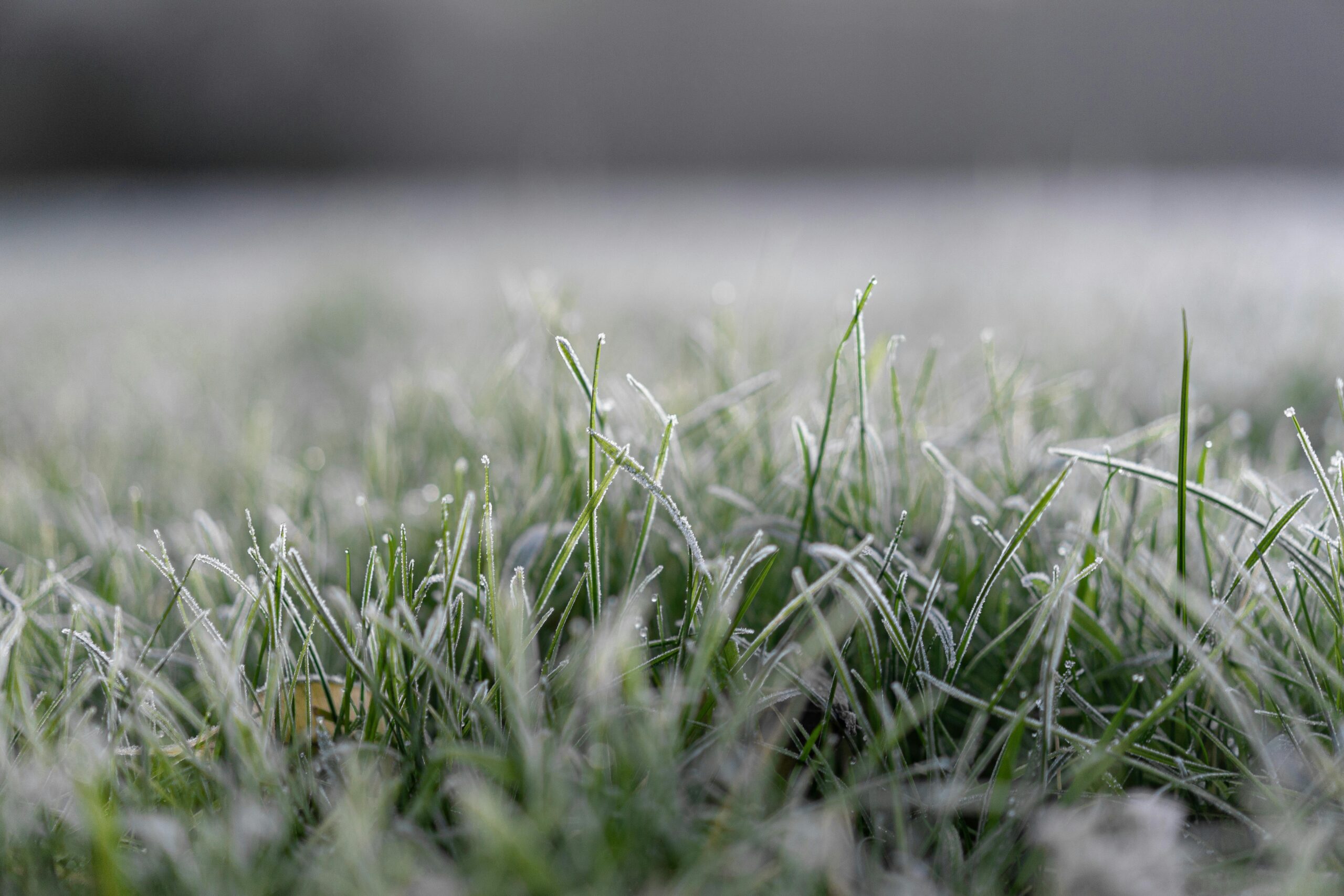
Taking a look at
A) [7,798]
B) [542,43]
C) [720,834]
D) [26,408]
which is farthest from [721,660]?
[542,43]

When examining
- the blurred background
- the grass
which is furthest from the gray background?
the grass

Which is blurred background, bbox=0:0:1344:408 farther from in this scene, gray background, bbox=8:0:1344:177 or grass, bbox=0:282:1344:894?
grass, bbox=0:282:1344:894

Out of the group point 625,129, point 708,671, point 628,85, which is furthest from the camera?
point 625,129

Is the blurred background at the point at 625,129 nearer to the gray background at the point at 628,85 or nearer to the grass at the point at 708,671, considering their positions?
the gray background at the point at 628,85

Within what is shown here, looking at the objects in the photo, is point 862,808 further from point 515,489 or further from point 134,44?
point 134,44

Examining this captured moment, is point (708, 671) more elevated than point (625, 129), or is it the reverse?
point (625, 129)

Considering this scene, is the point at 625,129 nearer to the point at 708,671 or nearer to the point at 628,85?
the point at 628,85

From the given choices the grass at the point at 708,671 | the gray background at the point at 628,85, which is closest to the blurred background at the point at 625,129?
the gray background at the point at 628,85

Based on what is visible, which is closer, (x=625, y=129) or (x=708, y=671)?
(x=708, y=671)

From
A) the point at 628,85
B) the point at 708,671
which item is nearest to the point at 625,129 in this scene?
the point at 628,85
